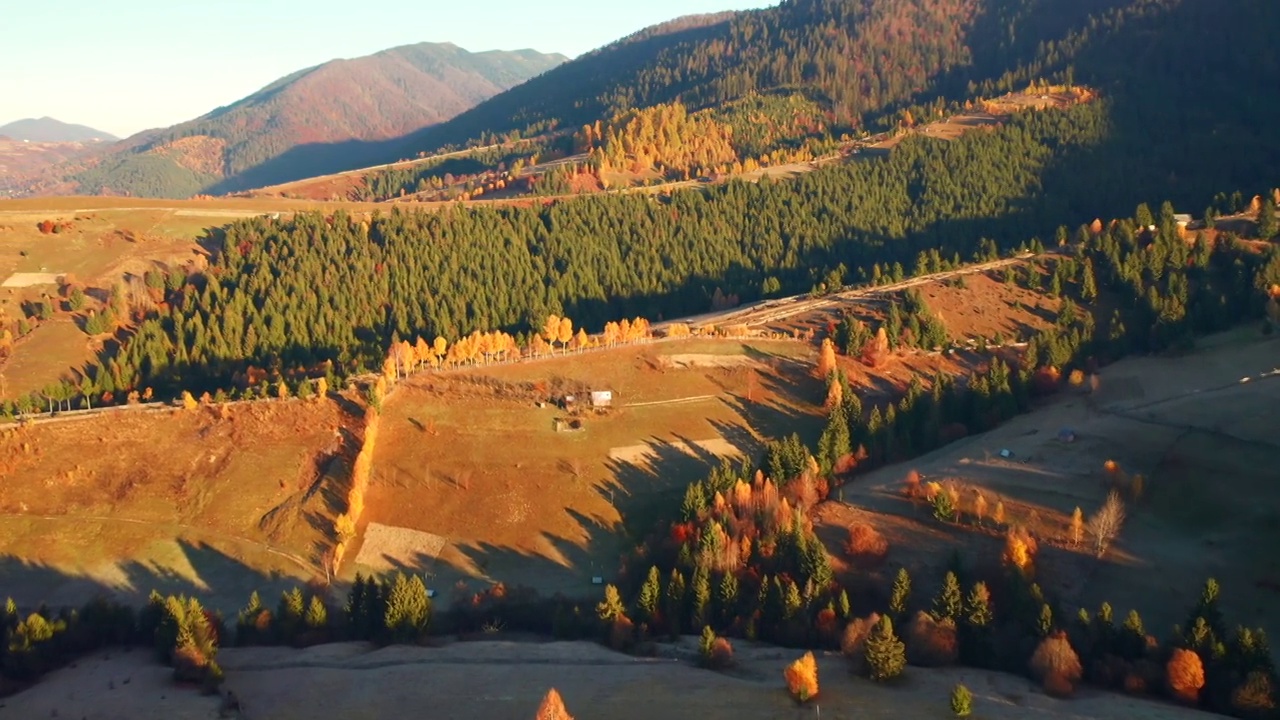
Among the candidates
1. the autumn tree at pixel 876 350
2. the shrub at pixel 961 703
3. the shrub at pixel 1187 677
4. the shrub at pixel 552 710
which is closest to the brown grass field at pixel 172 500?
the shrub at pixel 552 710

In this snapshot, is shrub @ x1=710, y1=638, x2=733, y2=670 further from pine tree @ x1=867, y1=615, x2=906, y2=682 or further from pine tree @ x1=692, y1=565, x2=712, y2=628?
pine tree @ x1=867, y1=615, x2=906, y2=682

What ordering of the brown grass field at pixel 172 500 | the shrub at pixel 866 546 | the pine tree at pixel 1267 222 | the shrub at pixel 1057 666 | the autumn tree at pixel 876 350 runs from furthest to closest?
the pine tree at pixel 1267 222, the autumn tree at pixel 876 350, the brown grass field at pixel 172 500, the shrub at pixel 866 546, the shrub at pixel 1057 666

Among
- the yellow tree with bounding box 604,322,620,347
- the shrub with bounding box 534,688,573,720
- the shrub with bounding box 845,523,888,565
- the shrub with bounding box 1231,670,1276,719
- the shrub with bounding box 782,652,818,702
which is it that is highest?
the yellow tree with bounding box 604,322,620,347

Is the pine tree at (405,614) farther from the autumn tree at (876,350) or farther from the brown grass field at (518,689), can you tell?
the autumn tree at (876,350)

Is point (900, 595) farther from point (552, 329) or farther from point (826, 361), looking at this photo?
point (552, 329)

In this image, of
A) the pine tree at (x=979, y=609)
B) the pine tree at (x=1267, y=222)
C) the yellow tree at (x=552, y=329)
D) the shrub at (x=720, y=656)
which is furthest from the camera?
the pine tree at (x=1267, y=222)

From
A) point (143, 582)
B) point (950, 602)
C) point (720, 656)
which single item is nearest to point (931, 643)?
point (950, 602)

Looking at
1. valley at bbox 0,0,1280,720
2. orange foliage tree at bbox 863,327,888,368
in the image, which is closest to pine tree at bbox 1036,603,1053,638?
valley at bbox 0,0,1280,720
